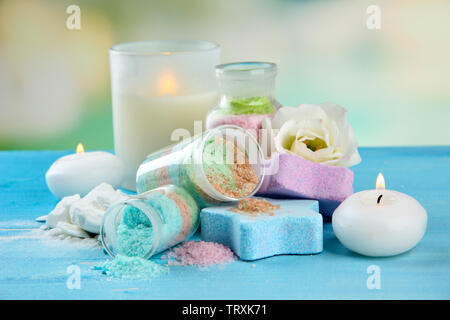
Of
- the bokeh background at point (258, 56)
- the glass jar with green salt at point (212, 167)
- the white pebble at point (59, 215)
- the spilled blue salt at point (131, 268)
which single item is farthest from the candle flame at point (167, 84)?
the bokeh background at point (258, 56)

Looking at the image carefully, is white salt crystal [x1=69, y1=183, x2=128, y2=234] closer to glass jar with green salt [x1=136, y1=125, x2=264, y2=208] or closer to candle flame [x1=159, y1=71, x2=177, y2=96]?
glass jar with green salt [x1=136, y1=125, x2=264, y2=208]

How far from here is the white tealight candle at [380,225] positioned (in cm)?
75

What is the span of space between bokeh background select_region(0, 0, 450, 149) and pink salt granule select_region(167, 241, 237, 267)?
0.89 m

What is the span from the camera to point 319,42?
1600mm

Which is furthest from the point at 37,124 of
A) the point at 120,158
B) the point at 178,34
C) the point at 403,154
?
the point at 403,154

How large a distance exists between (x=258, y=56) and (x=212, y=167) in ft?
2.62

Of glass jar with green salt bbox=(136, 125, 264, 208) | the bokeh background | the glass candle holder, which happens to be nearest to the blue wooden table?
glass jar with green salt bbox=(136, 125, 264, 208)

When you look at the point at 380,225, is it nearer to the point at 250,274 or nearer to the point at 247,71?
the point at 250,274

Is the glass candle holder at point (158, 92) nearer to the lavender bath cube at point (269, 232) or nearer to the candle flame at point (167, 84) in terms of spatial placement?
the candle flame at point (167, 84)

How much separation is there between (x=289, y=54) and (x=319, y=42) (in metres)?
0.08

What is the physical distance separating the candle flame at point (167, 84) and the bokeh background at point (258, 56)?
585 mm

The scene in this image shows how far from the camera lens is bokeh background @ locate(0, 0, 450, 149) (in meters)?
1.58

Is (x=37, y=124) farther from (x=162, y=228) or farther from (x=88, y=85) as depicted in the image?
(x=162, y=228)

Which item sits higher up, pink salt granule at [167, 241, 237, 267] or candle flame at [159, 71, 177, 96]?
candle flame at [159, 71, 177, 96]
